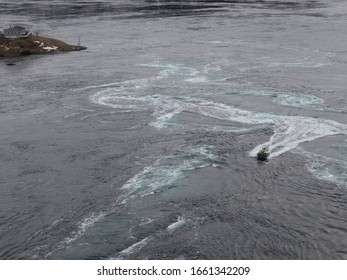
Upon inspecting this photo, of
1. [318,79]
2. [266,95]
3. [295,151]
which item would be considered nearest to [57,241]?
[295,151]

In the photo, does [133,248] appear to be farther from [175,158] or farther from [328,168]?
[328,168]

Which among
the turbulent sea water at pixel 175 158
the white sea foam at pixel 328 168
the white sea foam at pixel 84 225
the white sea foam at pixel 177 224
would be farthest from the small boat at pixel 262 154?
the white sea foam at pixel 84 225

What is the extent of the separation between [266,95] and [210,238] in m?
57.1

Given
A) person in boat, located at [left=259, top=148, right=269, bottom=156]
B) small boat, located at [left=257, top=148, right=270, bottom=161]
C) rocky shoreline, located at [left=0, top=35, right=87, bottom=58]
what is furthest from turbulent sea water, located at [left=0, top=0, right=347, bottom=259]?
rocky shoreline, located at [left=0, top=35, right=87, bottom=58]

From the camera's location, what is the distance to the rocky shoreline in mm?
157625

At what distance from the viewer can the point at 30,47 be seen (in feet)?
522

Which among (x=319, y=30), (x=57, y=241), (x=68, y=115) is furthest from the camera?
(x=319, y=30)

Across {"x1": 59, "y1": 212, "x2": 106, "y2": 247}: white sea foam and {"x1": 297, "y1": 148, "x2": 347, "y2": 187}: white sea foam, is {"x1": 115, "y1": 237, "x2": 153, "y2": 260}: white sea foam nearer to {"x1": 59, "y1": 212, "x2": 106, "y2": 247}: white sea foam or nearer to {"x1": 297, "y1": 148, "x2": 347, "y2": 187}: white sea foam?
{"x1": 59, "y1": 212, "x2": 106, "y2": 247}: white sea foam

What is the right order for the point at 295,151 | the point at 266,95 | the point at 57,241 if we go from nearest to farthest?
the point at 57,241, the point at 295,151, the point at 266,95

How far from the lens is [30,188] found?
7025 centimetres

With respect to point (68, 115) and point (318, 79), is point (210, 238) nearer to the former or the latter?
point (68, 115)

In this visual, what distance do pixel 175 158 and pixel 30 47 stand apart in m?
99.0

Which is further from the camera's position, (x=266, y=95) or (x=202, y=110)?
(x=266, y=95)

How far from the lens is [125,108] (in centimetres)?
10306
